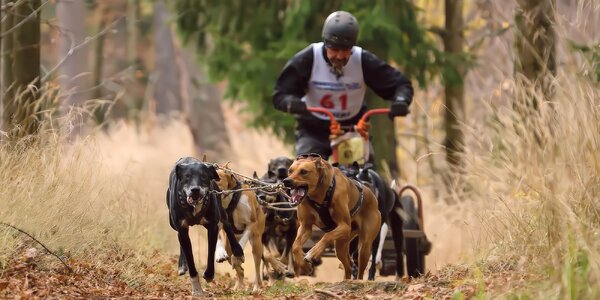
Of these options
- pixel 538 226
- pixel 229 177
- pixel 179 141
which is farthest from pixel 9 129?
pixel 179 141

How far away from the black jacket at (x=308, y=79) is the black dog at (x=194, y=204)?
7.60 feet

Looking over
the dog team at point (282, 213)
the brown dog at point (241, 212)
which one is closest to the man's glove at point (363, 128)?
the dog team at point (282, 213)

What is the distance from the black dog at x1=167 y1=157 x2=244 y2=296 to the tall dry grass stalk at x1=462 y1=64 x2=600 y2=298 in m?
1.84

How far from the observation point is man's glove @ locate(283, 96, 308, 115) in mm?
11438

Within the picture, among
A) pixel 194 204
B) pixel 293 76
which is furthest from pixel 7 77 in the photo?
pixel 194 204

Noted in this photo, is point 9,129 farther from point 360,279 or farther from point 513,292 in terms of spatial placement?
point 513,292

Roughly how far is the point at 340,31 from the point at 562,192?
398 cm

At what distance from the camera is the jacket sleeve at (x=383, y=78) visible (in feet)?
39.0

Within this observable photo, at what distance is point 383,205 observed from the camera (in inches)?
441

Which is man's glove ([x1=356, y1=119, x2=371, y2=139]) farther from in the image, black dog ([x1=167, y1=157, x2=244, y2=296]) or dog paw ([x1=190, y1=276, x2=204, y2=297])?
dog paw ([x1=190, y1=276, x2=204, y2=297])

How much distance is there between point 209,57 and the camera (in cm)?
1858

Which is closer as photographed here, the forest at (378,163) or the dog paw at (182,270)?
the forest at (378,163)

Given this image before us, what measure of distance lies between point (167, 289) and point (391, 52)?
25.4 feet

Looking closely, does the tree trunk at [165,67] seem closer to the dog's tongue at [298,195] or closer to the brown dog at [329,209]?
the brown dog at [329,209]
